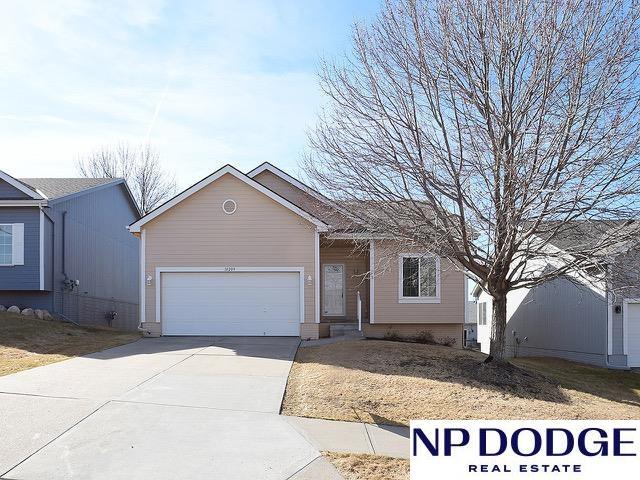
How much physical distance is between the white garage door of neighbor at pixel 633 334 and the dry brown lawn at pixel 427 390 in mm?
4053

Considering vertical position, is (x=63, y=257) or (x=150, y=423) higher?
(x=63, y=257)

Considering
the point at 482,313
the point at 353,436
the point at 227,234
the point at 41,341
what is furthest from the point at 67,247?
the point at 482,313

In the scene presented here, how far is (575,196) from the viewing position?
11.2 meters

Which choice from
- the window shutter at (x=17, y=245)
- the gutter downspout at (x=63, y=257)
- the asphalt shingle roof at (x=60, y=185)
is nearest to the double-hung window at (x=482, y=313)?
the asphalt shingle roof at (x=60, y=185)

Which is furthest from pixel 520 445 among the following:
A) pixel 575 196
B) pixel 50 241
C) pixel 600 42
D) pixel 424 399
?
pixel 50 241

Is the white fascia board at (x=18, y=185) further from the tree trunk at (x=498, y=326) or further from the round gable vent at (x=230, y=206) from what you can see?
the tree trunk at (x=498, y=326)

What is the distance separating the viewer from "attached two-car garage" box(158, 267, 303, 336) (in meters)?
18.5

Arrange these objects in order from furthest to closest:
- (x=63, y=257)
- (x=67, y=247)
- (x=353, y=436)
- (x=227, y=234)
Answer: (x=67, y=247) → (x=63, y=257) → (x=227, y=234) → (x=353, y=436)

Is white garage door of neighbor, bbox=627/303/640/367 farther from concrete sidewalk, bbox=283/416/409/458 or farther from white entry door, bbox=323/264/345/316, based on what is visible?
concrete sidewalk, bbox=283/416/409/458

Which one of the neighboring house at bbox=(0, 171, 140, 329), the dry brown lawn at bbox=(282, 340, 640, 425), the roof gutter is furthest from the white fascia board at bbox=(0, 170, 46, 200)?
the dry brown lawn at bbox=(282, 340, 640, 425)

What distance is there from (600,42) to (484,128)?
2.51 meters

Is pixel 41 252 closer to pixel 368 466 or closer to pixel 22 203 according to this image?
pixel 22 203

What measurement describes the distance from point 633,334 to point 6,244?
67.3 ft

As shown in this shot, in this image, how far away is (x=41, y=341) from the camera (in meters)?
16.2
